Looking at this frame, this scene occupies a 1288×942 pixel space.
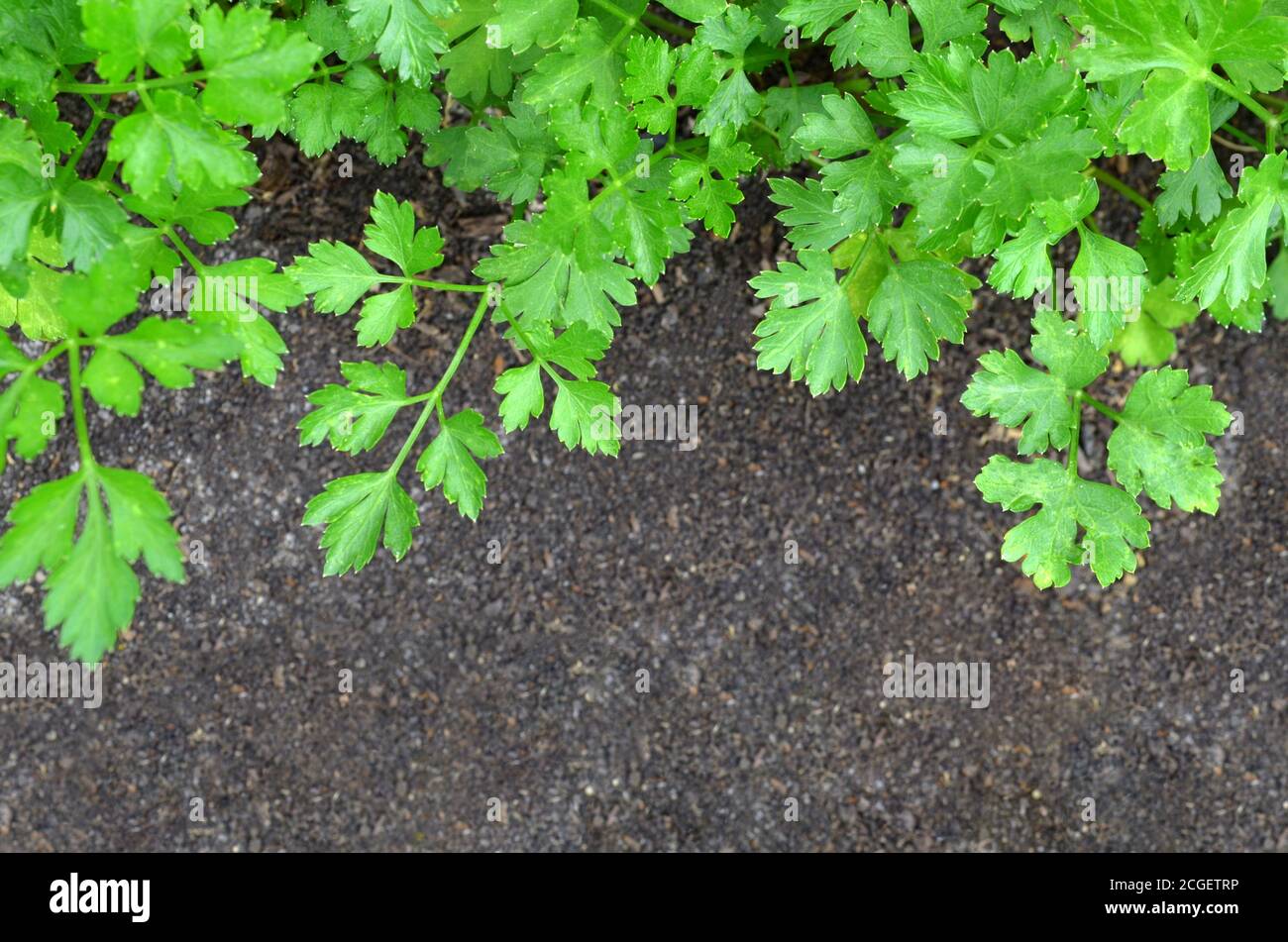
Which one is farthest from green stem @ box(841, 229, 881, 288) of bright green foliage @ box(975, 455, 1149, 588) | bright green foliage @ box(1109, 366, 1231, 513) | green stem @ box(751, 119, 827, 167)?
bright green foliage @ box(1109, 366, 1231, 513)

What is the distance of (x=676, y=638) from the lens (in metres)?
2.36

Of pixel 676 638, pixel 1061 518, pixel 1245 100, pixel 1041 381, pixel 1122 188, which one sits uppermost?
pixel 1122 188

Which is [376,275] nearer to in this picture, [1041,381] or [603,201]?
[603,201]

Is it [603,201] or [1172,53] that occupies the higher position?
[1172,53]

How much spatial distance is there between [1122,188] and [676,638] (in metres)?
1.36

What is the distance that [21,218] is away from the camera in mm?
1518

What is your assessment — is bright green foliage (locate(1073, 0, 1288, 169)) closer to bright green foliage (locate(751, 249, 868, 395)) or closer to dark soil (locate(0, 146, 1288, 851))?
bright green foliage (locate(751, 249, 868, 395))

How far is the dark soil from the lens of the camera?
7.68 feet

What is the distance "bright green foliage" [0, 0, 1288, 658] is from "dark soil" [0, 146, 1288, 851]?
45cm

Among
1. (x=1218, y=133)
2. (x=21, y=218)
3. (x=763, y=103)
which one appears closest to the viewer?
(x=21, y=218)

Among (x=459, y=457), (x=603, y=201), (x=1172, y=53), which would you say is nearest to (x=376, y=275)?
(x=459, y=457)

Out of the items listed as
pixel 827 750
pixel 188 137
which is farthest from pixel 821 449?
pixel 188 137

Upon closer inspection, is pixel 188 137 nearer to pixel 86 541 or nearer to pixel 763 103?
pixel 86 541
